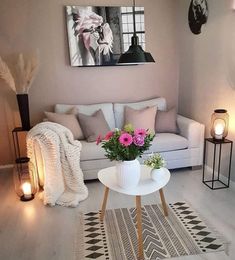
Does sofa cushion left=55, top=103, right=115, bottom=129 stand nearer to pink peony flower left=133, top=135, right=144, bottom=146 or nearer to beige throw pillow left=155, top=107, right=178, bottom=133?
beige throw pillow left=155, top=107, right=178, bottom=133

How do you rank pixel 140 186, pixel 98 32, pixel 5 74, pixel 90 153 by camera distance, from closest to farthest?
pixel 140 186
pixel 90 153
pixel 5 74
pixel 98 32

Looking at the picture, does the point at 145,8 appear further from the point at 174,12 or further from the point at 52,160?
the point at 52,160

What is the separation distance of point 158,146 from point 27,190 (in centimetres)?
158

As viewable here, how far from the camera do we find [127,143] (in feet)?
6.19

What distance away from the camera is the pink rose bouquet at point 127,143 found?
191 cm

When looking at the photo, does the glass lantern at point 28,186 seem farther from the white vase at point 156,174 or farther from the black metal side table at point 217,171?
the black metal side table at point 217,171

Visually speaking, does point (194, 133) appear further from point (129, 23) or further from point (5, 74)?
point (5, 74)

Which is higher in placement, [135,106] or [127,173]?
[135,106]

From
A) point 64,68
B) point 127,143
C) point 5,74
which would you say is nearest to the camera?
point 127,143

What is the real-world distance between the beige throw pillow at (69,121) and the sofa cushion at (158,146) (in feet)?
0.44

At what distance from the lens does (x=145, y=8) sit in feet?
12.1

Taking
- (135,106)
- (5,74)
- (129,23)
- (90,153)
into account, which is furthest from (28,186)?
(129,23)

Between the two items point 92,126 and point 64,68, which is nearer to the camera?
point 92,126

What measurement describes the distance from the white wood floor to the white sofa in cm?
21
